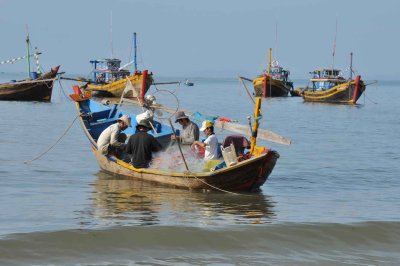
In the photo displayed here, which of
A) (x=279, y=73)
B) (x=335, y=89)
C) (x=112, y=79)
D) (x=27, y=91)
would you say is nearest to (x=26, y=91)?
(x=27, y=91)

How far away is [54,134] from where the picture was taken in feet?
103

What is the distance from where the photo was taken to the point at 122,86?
57562 mm

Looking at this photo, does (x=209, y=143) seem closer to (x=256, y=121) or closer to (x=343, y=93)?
(x=256, y=121)

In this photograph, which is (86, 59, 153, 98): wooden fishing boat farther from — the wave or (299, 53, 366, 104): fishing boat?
the wave

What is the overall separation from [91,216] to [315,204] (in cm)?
467

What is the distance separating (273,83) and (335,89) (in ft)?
43.6

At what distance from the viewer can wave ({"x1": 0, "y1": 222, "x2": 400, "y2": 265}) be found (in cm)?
1027

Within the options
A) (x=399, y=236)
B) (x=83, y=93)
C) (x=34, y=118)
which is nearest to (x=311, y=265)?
(x=399, y=236)

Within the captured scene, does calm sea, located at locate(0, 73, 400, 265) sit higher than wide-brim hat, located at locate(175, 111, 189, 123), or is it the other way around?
wide-brim hat, located at locate(175, 111, 189, 123)

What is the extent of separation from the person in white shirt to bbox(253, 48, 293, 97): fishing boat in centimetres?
5234

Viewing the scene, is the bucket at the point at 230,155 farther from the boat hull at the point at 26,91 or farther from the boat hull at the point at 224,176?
the boat hull at the point at 26,91

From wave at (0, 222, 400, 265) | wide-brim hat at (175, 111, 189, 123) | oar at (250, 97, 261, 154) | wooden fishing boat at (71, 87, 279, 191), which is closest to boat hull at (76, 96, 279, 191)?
wooden fishing boat at (71, 87, 279, 191)

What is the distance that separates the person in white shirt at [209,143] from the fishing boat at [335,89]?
153 feet

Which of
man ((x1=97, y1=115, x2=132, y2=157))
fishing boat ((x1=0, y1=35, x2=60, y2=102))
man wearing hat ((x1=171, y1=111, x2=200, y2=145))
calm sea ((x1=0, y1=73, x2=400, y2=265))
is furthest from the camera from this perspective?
fishing boat ((x1=0, y1=35, x2=60, y2=102))
